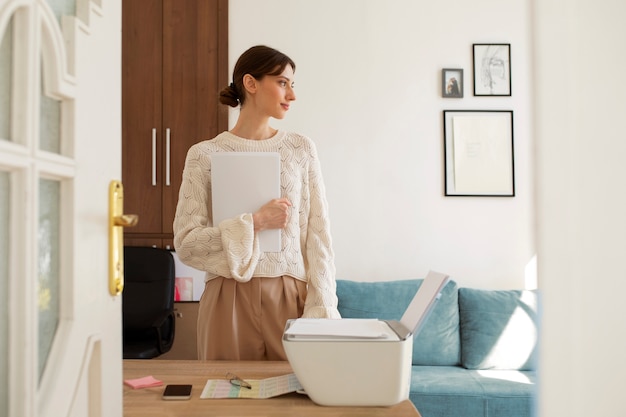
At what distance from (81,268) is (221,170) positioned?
0.95 meters

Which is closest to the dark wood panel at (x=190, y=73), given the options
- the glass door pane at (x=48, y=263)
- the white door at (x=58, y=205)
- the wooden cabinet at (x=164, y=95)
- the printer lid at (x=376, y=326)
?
the wooden cabinet at (x=164, y=95)

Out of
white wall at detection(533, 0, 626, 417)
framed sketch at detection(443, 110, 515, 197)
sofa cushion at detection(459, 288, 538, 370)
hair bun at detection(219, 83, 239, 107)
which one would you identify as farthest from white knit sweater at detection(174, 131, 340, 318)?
framed sketch at detection(443, 110, 515, 197)

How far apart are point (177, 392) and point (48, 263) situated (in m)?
0.61

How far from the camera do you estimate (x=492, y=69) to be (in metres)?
3.68

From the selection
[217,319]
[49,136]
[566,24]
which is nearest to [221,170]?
[217,319]

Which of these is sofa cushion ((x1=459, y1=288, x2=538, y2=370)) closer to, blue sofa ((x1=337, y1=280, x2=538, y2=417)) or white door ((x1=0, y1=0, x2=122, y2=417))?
blue sofa ((x1=337, y1=280, x2=538, y2=417))

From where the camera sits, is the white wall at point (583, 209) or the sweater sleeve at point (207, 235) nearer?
the white wall at point (583, 209)

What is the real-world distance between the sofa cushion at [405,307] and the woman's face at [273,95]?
1.61m

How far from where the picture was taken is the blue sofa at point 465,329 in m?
3.11

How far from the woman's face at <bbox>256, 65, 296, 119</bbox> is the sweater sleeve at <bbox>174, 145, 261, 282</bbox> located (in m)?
0.26

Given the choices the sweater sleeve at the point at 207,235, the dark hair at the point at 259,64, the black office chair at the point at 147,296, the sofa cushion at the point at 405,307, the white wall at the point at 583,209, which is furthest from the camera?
the black office chair at the point at 147,296

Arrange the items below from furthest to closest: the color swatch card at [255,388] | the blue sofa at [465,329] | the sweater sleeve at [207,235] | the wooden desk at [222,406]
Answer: the blue sofa at [465,329], the sweater sleeve at [207,235], the color swatch card at [255,388], the wooden desk at [222,406]

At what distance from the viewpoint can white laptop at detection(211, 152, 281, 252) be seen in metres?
1.64

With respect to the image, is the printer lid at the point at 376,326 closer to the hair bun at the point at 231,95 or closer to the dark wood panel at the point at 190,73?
the hair bun at the point at 231,95
